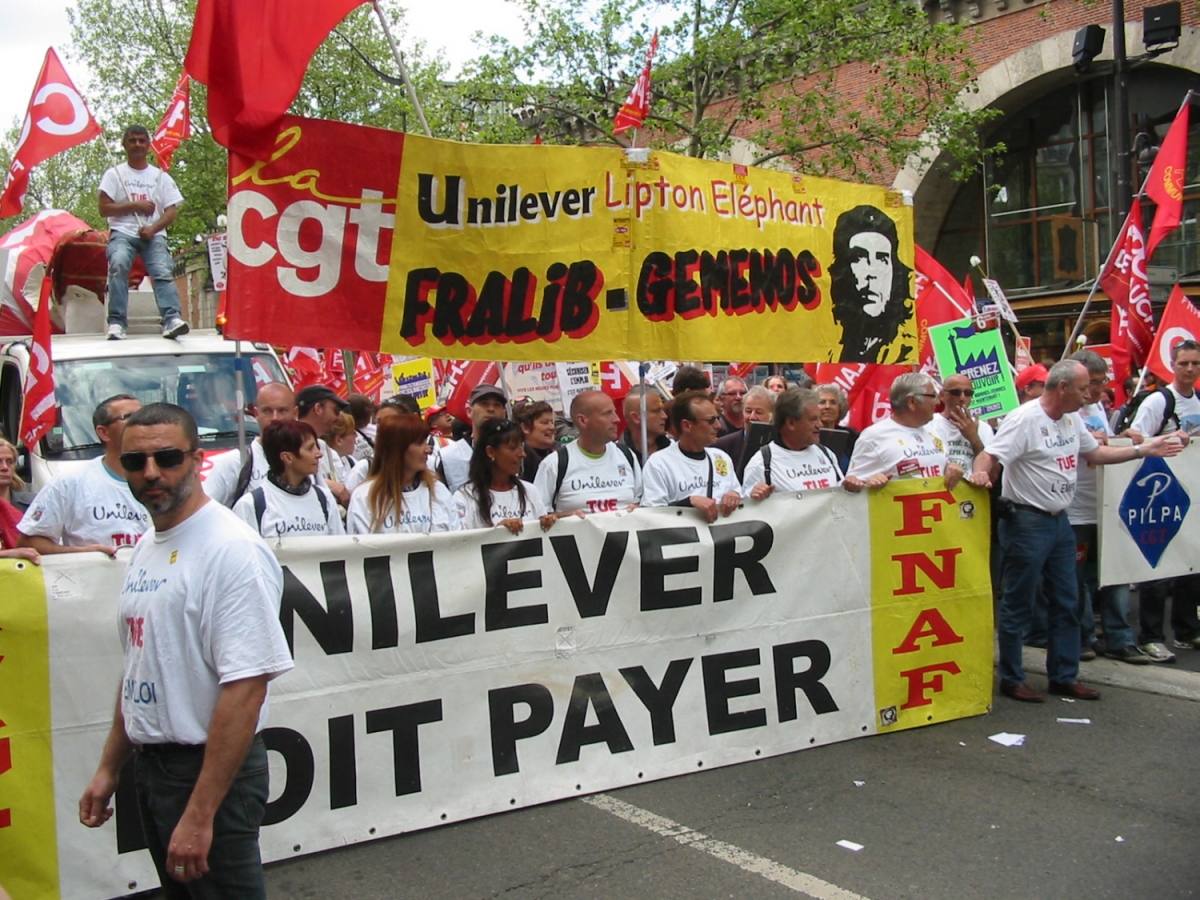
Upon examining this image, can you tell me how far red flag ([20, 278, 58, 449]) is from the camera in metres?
6.89

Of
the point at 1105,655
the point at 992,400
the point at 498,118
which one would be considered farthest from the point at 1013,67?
the point at 1105,655

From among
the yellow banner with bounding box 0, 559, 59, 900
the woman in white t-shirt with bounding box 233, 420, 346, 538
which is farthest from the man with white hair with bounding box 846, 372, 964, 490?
the yellow banner with bounding box 0, 559, 59, 900

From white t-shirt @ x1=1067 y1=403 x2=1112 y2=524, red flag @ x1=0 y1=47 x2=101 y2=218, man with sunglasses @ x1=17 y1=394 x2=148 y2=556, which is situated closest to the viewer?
man with sunglasses @ x1=17 y1=394 x2=148 y2=556

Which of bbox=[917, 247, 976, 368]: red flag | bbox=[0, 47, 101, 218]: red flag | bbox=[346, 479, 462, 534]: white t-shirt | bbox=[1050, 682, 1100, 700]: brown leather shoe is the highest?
bbox=[0, 47, 101, 218]: red flag

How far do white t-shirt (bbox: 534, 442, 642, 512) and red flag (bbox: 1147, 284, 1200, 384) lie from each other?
587 centimetres

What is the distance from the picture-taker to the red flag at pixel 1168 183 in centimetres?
1092

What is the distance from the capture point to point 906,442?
6.86 m

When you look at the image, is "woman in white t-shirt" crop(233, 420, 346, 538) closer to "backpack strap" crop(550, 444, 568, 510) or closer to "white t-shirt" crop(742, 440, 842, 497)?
"backpack strap" crop(550, 444, 568, 510)

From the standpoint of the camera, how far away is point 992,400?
9.52 m

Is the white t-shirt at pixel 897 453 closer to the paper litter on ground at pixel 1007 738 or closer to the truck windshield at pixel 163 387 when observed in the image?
the paper litter on ground at pixel 1007 738

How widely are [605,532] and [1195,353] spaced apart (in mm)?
5244

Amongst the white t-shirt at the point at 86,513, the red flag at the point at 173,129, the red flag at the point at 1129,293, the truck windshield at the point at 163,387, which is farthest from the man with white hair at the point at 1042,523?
the red flag at the point at 173,129

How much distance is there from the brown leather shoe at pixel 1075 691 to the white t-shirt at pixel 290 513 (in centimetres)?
414

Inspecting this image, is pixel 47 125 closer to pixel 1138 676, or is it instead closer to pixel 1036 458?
pixel 1036 458
